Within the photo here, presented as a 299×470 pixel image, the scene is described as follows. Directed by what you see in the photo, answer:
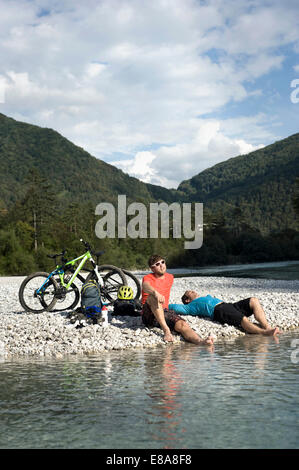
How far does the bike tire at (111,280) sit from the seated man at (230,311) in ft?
5.26

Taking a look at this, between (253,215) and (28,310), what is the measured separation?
13326 cm

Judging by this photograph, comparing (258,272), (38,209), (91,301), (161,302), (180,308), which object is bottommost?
(258,272)

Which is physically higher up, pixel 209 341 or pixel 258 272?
pixel 209 341

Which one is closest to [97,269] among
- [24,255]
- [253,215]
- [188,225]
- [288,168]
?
[24,255]

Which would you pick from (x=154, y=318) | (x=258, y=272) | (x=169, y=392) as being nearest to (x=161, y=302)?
(x=154, y=318)

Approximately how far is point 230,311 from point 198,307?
0.84 metres

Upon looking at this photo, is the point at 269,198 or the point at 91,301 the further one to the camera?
the point at 269,198

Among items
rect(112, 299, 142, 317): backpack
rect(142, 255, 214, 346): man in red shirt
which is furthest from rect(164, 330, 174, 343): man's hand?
rect(112, 299, 142, 317): backpack

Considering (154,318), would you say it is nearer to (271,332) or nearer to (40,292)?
(271,332)

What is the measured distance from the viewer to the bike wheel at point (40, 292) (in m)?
11.5

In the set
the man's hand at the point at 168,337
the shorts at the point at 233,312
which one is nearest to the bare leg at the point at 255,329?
the shorts at the point at 233,312

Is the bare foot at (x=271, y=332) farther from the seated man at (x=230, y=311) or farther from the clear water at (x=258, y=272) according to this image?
the clear water at (x=258, y=272)

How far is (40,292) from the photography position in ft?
37.8

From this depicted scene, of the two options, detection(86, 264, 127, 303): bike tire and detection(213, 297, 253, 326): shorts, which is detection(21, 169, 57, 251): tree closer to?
detection(86, 264, 127, 303): bike tire
